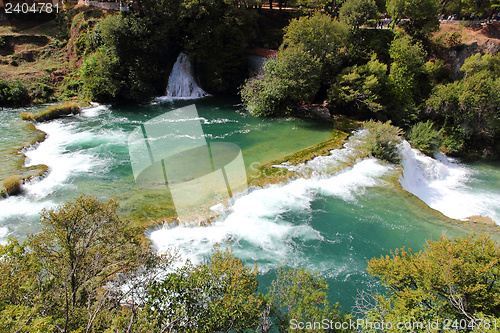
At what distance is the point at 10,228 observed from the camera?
1594 centimetres

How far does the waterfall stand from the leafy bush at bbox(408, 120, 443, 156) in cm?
2399

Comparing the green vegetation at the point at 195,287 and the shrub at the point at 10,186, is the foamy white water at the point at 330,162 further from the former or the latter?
the shrub at the point at 10,186

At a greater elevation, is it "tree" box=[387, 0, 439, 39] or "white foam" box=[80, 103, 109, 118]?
"tree" box=[387, 0, 439, 39]

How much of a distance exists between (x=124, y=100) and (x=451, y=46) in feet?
119

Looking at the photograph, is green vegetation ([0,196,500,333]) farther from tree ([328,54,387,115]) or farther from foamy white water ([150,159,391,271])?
tree ([328,54,387,115])

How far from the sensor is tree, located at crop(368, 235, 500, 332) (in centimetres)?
903

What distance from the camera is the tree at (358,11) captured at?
34.4 meters

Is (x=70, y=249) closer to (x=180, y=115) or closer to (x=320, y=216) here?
(x=320, y=216)

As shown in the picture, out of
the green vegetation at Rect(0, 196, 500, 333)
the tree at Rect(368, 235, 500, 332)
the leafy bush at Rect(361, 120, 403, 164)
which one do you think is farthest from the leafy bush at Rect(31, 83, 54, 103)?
the tree at Rect(368, 235, 500, 332)

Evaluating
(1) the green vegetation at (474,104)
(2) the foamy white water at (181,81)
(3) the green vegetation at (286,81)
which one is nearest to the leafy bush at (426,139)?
(1) the green vegetation at (474,104)

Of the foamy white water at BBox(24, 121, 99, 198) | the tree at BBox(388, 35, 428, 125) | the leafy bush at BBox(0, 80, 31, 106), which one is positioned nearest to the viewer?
the foamy white water at BBox(24, 121, 99, 198)

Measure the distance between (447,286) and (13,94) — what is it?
3970cm

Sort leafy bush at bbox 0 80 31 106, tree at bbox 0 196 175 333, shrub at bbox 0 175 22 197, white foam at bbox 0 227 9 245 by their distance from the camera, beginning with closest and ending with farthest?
tree at bbox 0 196 175 333, white foam at bbox 0 227 9 245, shrub at bbox 0 175 22 197, leafy bush at bbox 0 80 31 106

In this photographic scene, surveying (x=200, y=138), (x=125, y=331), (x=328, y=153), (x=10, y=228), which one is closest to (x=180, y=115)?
(x=200, y=138)
